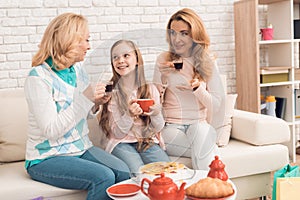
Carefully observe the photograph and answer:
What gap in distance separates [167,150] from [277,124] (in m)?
0.89

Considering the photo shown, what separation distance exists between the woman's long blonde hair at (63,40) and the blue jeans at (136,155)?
479mm

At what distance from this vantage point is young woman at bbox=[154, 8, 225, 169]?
70.6 inches

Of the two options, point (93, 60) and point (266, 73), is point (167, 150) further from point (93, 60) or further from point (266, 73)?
point (266, 73)

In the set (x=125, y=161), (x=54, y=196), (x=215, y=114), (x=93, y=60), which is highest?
(x=93, y=60)

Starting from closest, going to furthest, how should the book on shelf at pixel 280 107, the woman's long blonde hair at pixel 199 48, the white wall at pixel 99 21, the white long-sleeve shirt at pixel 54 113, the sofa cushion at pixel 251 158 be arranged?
the woman's long blonde hair at pixel 199 48
the white long-sleeve shirt at pixel 54 113
the sofa cushion at pixel 251 158
the white wall at pixel 99 21
the book on shelf at pixel 280 107

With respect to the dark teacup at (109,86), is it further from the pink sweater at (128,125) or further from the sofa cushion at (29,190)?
the sofa cushion at (29,190)

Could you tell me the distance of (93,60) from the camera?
1.76 meters

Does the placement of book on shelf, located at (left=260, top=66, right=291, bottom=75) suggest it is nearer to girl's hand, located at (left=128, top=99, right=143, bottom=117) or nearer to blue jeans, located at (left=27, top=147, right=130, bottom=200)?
blue jeans, located at (left=27, top=147, right=130, bottom=200)

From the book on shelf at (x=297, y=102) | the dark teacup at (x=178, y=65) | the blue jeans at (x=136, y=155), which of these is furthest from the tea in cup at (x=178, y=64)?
the book on shelf at (x=297, y=102)

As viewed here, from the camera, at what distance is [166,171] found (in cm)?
184

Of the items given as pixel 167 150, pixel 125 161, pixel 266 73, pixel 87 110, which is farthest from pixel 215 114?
pixel 266 73

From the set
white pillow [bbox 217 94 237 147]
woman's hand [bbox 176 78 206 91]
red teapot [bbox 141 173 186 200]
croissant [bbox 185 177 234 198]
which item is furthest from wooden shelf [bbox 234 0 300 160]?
red teapot [bbox 141 173 186 200]

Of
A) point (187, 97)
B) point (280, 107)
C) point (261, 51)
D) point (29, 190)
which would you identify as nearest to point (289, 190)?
point (187, 97)

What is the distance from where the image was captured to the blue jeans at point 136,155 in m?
1.95
